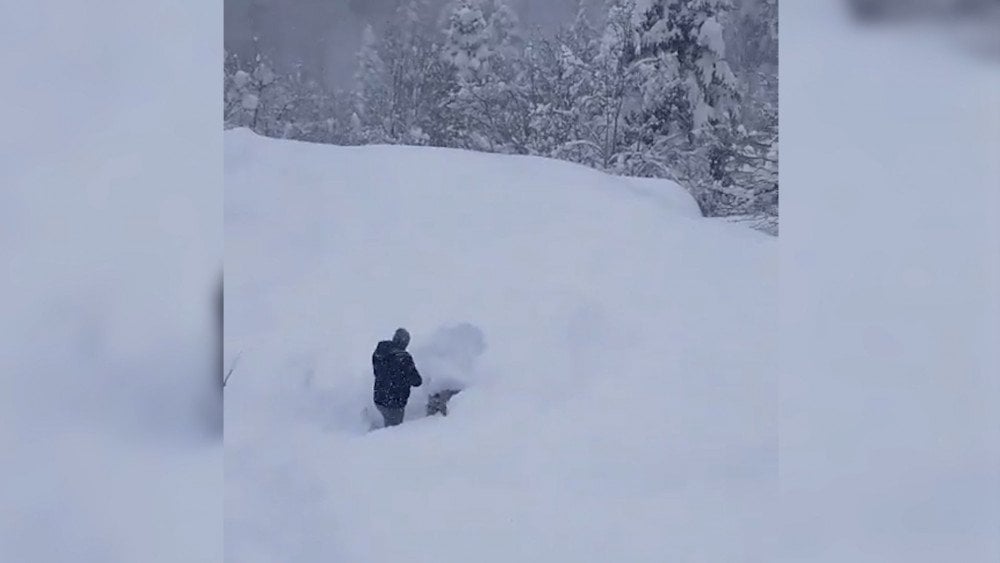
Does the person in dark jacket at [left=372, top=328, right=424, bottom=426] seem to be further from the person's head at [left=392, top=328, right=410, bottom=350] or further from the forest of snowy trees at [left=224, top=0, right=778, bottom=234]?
the forest of snowy trees at [left=224, top=0, right=778, bottom=234]

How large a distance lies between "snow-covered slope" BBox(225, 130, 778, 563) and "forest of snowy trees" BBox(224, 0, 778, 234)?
14cm

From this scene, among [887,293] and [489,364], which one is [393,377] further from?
[887,293]

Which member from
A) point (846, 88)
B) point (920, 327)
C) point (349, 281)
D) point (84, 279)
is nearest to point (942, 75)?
point (846, 88)

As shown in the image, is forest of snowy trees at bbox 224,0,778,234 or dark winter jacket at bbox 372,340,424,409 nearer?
dark winter jacket at bbox 372,340,424,409

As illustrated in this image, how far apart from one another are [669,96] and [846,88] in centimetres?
78

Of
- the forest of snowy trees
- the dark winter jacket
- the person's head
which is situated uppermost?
the forest of snowy trees

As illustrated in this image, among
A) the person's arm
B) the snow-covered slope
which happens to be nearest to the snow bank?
the snow-covered slope

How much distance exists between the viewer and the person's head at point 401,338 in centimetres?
402

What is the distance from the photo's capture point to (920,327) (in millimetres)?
4016

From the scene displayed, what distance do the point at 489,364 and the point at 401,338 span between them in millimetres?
398

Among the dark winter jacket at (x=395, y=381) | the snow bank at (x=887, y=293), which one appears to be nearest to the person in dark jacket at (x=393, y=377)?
the dark winter jacket at (x=395, y=381)

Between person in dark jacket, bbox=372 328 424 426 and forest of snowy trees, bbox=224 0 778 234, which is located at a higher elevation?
forest of snowy trees, bbox=224 0 778 234

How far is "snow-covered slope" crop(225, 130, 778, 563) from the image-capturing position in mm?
3891

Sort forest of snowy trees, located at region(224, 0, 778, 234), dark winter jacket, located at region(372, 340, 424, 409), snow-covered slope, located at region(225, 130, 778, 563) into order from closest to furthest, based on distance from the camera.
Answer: snow-covered slope, located at region(225, 130, 778, 563) → dark winter jacket, located at region(372, 340, 424, 409) → forest of snowy trees, located at region(224, 0, 778, 234)
